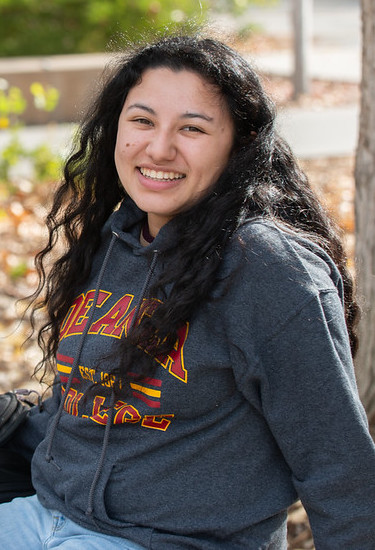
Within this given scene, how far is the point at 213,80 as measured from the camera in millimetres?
1928

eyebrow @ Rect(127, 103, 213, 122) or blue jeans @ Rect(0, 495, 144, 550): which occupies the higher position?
eyebrow @ Rect(127, 103, 213, 122)

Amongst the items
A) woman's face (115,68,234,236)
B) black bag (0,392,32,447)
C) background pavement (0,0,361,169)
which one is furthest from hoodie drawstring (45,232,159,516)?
background pavement (0,0,361,169)

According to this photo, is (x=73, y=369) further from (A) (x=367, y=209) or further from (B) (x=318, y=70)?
(B) (x=318, y=70)

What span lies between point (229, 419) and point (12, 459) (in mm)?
826

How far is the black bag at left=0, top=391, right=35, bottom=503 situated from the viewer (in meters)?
2.23

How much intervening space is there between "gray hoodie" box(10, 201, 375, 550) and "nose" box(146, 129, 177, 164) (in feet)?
0.55

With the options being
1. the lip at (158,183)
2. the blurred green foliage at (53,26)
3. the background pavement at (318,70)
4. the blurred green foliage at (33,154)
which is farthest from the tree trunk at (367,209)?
the blurred green foliage at (53,26)

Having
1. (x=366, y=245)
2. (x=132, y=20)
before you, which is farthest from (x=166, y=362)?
(x=132, y=20)

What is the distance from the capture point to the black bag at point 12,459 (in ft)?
7.32

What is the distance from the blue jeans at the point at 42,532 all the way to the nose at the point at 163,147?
89 centimetres

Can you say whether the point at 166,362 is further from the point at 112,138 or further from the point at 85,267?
the point at 112,138

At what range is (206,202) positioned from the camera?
75.3 inches

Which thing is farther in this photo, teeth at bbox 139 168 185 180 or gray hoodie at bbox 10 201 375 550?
teeth at bbox 139 168 185 180

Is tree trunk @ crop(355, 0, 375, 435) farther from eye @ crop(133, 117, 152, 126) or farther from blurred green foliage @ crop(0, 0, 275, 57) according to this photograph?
blurred green foliage @ crop(0, 0, 275, 57)
